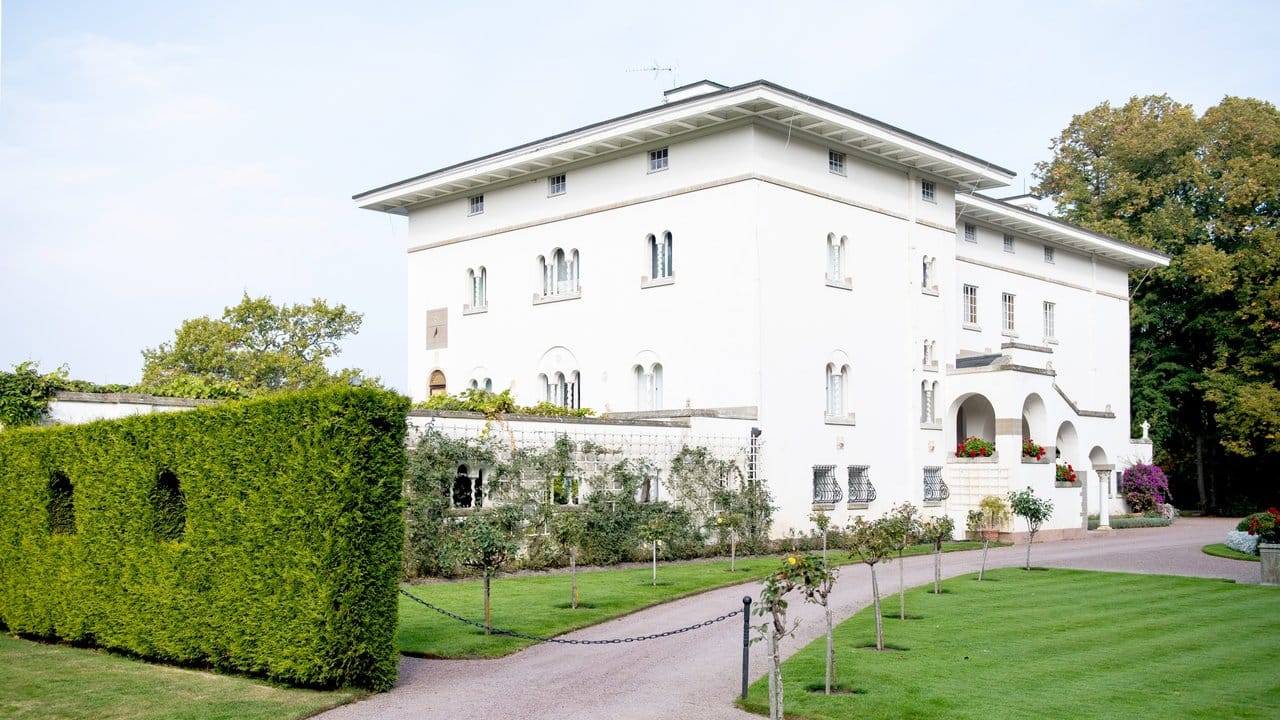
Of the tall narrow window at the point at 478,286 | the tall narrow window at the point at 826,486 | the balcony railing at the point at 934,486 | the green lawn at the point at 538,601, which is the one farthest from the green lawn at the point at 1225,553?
the tall narrow window at the point at 478,286

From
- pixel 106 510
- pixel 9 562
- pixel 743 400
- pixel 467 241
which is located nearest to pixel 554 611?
pixel 106 510

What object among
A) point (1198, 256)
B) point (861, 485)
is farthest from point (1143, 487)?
point (861, 485)

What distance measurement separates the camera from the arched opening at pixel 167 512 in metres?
13.9

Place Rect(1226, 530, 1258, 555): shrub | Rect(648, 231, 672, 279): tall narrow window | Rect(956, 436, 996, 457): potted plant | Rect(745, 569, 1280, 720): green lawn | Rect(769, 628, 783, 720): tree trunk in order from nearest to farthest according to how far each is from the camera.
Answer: Rect(769, 628, 783, 720): tree trunk → Rect(745, 569, 1280, 720): green lawn → Rect(1226, 530, 1258, 555): shrub → Rect(648, 231, 672, 279): tall narrow window → Rect(956, 436, 996, 457): potted plant

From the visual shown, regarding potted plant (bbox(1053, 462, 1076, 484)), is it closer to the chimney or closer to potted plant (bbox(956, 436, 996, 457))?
potted plant (bbox(956, 436, 996, 457))

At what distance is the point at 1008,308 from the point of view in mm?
39594

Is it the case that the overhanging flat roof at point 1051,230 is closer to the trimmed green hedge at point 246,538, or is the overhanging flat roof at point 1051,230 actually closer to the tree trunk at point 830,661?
the tree trunk at point 830,661

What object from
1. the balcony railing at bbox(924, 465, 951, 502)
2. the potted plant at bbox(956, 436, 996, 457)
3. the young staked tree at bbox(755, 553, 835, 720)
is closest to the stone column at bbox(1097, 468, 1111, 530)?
the potted plant at bbox(956, 436, 996, 457)

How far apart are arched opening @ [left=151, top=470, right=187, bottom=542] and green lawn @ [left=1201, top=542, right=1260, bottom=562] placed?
22.4 m

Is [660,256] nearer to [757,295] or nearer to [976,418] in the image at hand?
[757,295]

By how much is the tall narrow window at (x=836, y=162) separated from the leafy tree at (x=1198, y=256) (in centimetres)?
2081

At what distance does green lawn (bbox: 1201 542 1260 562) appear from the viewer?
26.2 metres

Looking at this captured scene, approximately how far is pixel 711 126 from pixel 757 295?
173 inches

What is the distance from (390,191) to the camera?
35500mm
